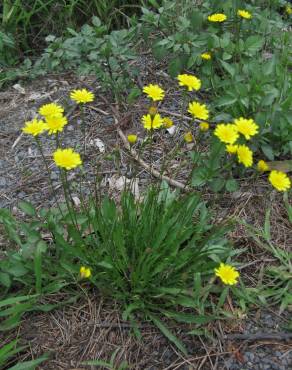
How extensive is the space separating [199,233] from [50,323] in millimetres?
674

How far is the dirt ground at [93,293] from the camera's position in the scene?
1.66 metres

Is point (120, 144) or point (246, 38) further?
point (246, 38)

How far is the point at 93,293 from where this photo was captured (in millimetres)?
1815

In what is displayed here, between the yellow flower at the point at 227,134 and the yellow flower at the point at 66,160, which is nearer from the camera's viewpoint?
the yellow flower at the point at 66,160

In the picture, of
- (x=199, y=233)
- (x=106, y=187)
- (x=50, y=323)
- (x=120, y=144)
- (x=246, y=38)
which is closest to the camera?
(x=50, y=323)

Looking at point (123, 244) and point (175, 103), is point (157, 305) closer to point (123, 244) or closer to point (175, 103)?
point (123, 244)

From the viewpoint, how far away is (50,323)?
173 cm

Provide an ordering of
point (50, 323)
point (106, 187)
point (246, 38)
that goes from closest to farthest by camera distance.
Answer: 1. point (50, 323)
2. point (106, 187)
3. point (246, 38)

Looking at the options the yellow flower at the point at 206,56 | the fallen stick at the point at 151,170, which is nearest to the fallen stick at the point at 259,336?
the fallen stick at the point at 151,170

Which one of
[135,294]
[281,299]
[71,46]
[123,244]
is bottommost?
[281,299]

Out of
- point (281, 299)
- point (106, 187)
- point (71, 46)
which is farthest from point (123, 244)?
point (71, 46)

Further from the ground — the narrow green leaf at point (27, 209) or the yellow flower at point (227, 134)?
the yellow flower at point (227, 134)

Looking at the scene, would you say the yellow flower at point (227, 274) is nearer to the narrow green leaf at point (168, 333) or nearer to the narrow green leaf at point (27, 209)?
the narrow green leaf at point (168, 333)

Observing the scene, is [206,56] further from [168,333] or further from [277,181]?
[168,333]
